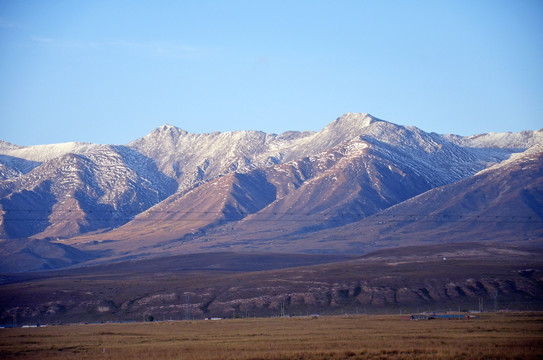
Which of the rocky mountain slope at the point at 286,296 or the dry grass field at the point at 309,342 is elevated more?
the dry grass field at the point at 309,342

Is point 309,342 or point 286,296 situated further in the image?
point 286,296

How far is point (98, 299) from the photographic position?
17138 cm

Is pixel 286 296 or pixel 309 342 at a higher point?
pixel 309 342

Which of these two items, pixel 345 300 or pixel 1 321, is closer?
pixel 1 321

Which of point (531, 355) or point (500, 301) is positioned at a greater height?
point (531, 355)

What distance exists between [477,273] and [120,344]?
124 metres

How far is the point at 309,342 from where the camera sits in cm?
7388

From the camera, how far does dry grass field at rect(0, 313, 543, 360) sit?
209ft

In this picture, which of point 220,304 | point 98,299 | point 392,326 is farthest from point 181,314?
point 392,326

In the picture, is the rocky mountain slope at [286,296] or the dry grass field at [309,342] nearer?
the dry grass field at [309,342]

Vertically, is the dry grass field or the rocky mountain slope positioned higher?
the dry grass field

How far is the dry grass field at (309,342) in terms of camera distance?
209ft

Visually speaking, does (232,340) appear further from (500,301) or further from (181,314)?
(500,301)

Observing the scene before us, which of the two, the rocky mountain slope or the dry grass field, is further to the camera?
the rocky mountain slope
